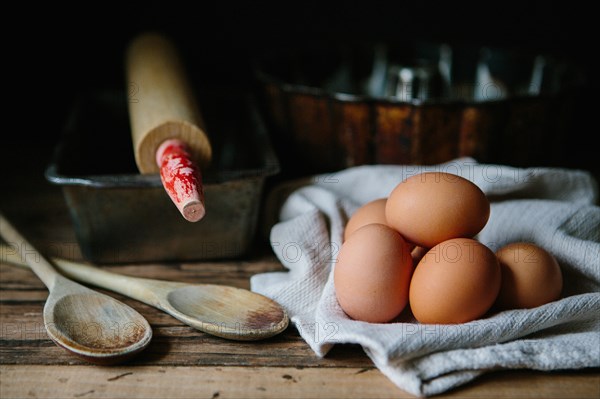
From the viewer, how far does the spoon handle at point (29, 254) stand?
0.89m

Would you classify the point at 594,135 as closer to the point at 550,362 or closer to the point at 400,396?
the point at 550,362

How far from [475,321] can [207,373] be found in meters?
0.31

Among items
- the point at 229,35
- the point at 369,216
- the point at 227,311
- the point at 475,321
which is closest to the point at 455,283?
the point at 475,321

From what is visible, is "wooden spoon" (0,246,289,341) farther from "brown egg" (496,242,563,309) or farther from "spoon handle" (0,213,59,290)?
"brown egg" (496,242,563,309)

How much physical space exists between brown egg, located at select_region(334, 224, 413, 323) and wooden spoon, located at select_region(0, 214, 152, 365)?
24cm

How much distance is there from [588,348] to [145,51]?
90cm

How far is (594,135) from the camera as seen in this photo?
1.50 meters

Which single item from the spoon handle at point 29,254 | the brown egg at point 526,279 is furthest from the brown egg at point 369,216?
the spoon handle at point 29,254

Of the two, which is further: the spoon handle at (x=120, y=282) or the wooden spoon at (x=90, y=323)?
the spoon handle at (x=120, y=282)

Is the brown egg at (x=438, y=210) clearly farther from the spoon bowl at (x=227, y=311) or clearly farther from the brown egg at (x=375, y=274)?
the spoon bowl at (x=227, y=311)

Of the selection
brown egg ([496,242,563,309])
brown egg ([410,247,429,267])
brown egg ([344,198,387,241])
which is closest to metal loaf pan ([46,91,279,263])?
brown egg ([344,198,387,241])

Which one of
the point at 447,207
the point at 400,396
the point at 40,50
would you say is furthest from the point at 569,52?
the point at 40,50

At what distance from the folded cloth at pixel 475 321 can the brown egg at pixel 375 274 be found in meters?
0.02

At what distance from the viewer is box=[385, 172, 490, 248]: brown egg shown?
0.75 m
